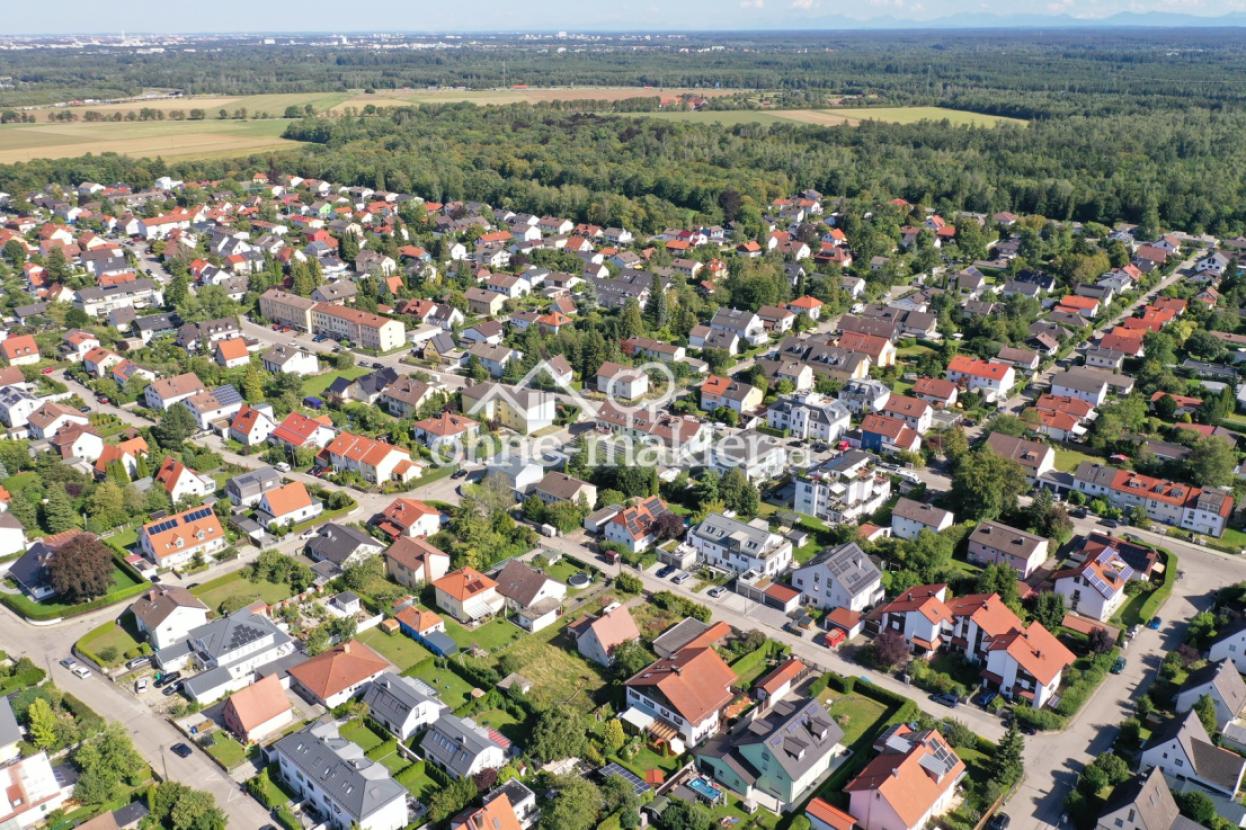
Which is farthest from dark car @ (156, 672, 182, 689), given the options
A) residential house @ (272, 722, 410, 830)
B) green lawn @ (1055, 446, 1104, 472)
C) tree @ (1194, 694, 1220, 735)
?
green lawn @ (1055, 446, 1104, 472)

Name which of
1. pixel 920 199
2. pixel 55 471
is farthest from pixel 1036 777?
pixel 920 199

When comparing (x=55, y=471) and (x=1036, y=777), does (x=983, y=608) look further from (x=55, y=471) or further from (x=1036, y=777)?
(x=55, y=471)

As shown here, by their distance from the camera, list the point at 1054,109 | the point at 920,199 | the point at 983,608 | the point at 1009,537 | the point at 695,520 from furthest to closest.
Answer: the point at 1054,109, the point at 920,199, the point at 695,520, the point at 1009,537, the point at 983,608

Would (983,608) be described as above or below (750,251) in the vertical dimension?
below

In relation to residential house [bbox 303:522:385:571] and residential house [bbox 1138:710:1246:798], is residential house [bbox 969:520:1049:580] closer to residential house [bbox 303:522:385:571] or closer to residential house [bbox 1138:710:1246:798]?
residential house [bbox 1138:710:1246:798]

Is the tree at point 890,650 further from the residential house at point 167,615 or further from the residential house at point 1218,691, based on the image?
the residential house at point 167,615

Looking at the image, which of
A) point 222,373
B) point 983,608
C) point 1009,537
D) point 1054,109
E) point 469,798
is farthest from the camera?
point 1054,109
